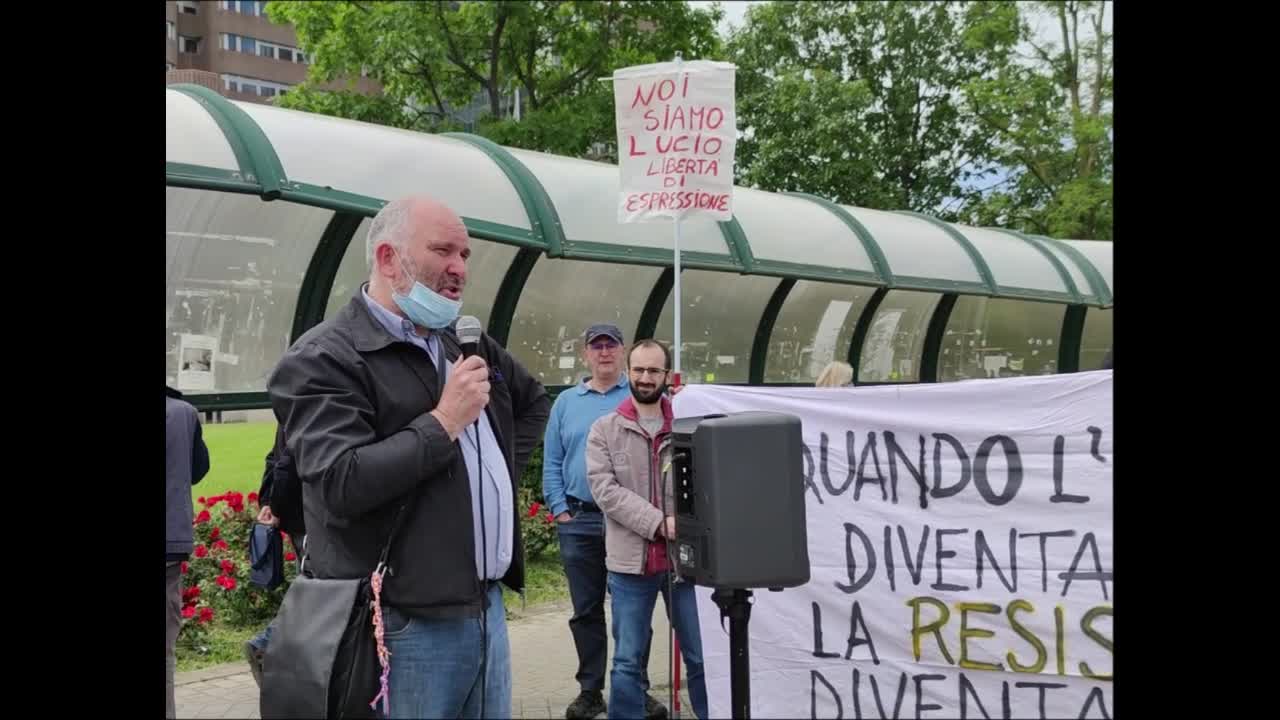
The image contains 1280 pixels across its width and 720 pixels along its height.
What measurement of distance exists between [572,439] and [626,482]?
760 mm

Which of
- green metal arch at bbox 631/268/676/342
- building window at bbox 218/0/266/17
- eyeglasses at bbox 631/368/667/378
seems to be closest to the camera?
eyeglasses at bbox 631/368/667/378

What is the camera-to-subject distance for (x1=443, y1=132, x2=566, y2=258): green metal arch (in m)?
9.58

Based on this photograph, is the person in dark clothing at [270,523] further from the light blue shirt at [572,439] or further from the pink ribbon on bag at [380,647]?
the light blue shirt at [572,439]

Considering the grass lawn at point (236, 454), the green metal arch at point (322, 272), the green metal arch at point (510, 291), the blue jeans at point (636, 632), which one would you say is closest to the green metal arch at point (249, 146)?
the green metal arch at point (322, 272)

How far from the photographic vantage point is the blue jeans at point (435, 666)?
3006 millimetres

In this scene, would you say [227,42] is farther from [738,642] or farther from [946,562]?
[738,642]

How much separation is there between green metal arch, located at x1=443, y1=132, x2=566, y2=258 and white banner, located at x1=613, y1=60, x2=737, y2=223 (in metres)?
1.35

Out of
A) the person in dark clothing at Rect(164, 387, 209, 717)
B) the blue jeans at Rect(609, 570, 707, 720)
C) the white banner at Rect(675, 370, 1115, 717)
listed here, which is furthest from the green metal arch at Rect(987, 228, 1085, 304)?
the person in dark clothing at Rect(164, 387, 209, 717)

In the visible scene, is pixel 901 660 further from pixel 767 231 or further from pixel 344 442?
pixel 767 231

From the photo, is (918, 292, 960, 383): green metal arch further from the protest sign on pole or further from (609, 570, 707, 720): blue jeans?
(609, 570, 707, 720): blue jeans

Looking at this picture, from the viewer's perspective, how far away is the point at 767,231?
12273 mm

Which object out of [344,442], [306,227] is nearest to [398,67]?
[306,227]

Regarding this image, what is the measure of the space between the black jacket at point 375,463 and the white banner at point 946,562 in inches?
105
